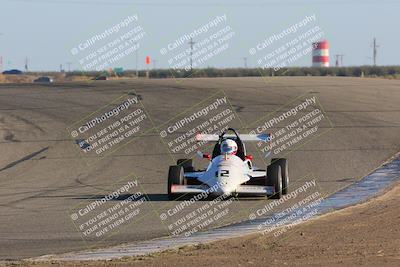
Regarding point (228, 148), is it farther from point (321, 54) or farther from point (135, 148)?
point (321, 54)

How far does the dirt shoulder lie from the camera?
12055 mm

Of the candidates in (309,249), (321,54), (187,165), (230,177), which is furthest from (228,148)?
(321,54)

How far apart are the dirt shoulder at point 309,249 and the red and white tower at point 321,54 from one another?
111m

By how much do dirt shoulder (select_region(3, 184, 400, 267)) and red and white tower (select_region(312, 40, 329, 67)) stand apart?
11114 cm

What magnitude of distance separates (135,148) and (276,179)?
33.6 feet

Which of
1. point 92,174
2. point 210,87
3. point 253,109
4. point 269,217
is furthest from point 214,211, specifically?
point 210,87

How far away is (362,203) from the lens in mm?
18516

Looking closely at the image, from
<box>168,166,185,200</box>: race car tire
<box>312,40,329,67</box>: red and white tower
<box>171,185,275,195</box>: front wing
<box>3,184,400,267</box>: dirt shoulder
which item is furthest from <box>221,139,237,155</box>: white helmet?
<box>312,40,329,67</box>: red and white tower

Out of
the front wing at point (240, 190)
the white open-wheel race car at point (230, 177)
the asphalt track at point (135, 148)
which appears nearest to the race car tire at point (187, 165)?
the white open-wheel race car at point (230, 177)

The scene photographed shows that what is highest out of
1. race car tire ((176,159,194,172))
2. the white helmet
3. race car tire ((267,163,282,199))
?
the white helmet

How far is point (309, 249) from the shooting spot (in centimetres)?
1301

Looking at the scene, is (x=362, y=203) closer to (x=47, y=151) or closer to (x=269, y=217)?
(x=269, y=217)

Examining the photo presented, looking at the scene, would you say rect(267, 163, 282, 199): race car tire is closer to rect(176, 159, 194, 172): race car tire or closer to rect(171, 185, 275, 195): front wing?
rect(171, 185, 275, 195): front wing

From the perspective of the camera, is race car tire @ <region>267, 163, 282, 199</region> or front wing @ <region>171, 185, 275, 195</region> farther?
Answer: race car tire @ <region>267, 163, 282, 199</region>
